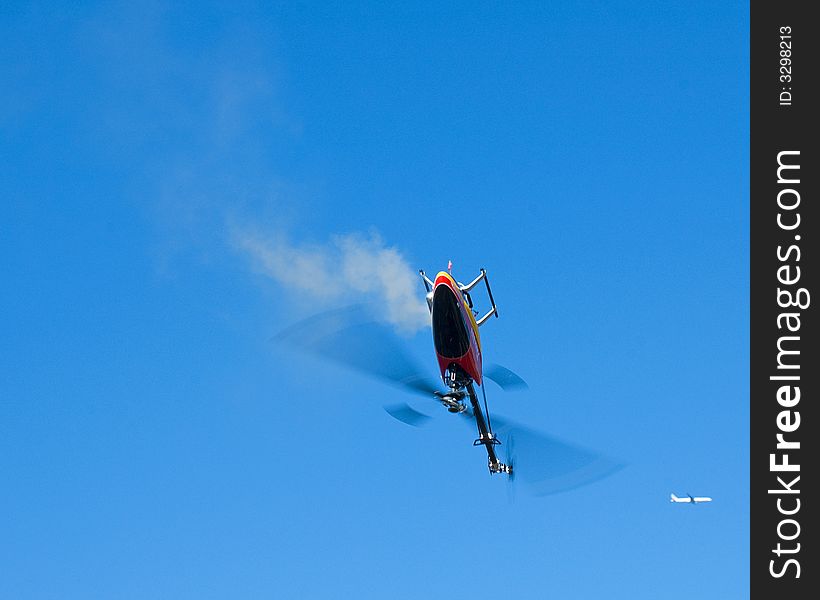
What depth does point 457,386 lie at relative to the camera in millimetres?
98438

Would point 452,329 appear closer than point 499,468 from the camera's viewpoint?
Yes

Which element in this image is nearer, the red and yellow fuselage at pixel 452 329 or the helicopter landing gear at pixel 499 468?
the red and yellow fuselage at pixel 452 329

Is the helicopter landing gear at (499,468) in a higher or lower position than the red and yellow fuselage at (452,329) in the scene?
lower

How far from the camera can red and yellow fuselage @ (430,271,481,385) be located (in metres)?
93.2

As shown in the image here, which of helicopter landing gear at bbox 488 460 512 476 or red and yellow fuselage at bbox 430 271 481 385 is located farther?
helicopter landing gear at bbox 488 460 512 476

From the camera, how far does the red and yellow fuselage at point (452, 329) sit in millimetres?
93188

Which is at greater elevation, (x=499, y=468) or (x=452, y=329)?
(x=452, y=329)

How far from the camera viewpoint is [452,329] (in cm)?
9462

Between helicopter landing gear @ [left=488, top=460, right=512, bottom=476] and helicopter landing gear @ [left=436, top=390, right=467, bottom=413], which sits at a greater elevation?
helicopter landing gear @ [left=436, top=390, right=467, bottom=413]
